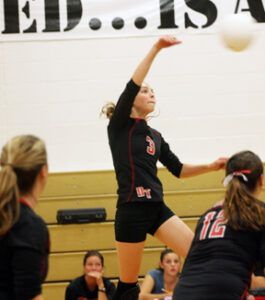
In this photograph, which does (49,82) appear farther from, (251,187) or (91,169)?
(251,187)

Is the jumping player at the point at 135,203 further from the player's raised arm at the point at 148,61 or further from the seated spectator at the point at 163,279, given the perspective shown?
the seated spectator at the point at 163,279

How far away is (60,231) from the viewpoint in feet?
24.7

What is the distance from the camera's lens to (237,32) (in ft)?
16.9

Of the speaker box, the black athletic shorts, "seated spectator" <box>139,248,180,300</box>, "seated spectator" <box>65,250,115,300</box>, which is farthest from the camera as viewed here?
the speaker box

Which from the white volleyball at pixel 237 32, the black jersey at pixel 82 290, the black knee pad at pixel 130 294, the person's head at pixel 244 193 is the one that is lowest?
the black jersey at pixel 82 290

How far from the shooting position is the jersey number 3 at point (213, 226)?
3.38 m

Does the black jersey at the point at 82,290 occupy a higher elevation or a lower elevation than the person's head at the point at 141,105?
lower

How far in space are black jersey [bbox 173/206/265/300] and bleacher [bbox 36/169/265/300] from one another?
4.16 metres

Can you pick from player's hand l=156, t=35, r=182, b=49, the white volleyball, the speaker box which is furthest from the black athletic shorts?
the speaker box

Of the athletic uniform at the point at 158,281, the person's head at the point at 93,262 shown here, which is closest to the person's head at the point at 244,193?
the athletic uniform at the point at 158,281

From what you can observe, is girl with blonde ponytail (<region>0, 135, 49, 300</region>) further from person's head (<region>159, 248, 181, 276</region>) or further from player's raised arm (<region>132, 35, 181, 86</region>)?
person's head (<region>159, 248, 181, 276</region>)

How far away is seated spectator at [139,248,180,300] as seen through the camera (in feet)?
22.3

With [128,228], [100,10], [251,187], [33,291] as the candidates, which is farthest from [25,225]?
[100,10]

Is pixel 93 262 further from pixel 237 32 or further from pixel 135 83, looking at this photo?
pixel 237 32
